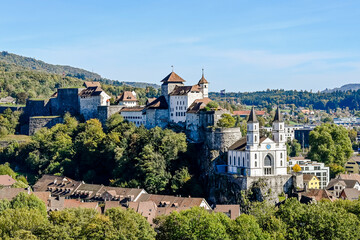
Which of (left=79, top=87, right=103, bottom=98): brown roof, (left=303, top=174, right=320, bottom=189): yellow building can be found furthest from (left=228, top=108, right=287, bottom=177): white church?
(left=79, top=87, right=103, bottom=98): brown roof

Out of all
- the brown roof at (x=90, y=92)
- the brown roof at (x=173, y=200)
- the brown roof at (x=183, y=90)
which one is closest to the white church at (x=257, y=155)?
the brown roof at (x=173, y=200)

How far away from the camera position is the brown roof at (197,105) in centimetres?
8228

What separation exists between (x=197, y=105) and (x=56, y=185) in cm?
2136

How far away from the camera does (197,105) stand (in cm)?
8306

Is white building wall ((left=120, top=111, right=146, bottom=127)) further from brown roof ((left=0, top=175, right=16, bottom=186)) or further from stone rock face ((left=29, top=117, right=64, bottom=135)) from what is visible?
brown roof ((left=0, top=175, right=16, bottom=186))

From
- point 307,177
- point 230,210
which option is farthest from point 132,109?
point 230,210

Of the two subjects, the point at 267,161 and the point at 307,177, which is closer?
the point at 267,161

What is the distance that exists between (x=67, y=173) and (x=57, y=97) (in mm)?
20259

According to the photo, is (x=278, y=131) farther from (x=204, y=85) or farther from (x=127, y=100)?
(x=127, y=100)

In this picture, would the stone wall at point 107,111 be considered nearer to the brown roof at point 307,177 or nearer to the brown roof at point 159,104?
the brown roof at point 159,104

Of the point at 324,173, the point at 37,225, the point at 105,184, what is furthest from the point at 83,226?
the point at 324,173

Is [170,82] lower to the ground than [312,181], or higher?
higher

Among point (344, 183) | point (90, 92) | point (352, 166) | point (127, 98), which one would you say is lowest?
point (352, 166)

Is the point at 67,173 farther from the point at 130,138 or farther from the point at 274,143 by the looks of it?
the point at 274,143
